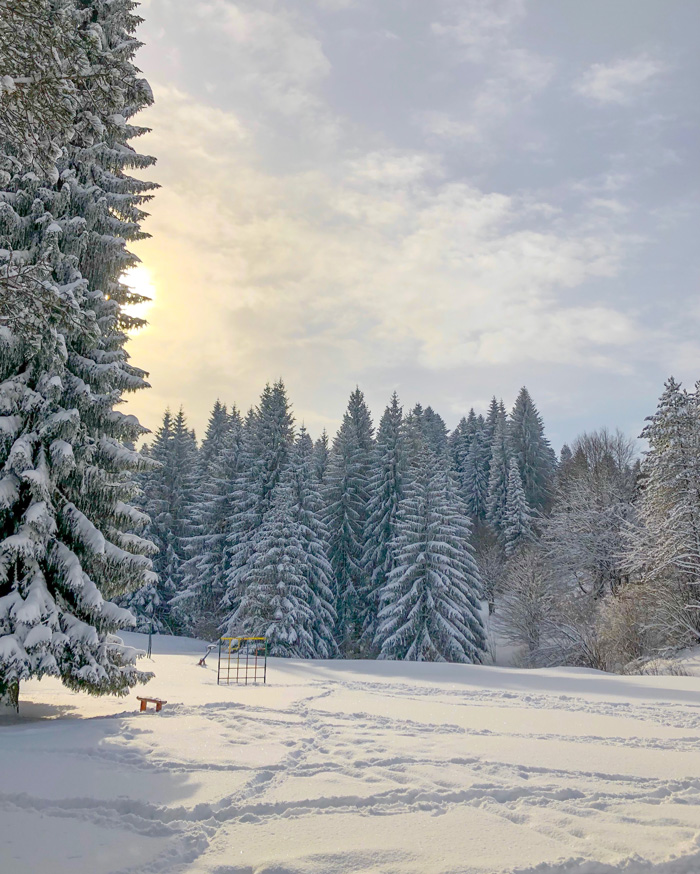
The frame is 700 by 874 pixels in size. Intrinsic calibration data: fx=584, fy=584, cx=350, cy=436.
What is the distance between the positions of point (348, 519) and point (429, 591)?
10.4 meters

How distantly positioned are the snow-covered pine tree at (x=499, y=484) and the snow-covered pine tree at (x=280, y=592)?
89.9 ft

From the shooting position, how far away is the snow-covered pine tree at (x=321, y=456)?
1865 inches

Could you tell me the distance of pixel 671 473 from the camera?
1003 inches

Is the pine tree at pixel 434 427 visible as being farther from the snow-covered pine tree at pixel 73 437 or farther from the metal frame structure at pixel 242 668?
the snow-covered pine tree at pixel 73 437

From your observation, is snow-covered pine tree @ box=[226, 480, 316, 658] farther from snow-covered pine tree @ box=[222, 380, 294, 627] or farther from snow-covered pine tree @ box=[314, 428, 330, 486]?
snow-covered pine tree @ box=[314, 428, 330, 486]

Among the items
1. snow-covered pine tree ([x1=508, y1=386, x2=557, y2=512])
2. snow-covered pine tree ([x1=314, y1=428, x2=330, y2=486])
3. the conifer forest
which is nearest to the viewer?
the conifer forest

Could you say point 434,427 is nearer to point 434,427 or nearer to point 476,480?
point 434,427

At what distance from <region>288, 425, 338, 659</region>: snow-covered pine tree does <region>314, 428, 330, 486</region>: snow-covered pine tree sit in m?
10.3

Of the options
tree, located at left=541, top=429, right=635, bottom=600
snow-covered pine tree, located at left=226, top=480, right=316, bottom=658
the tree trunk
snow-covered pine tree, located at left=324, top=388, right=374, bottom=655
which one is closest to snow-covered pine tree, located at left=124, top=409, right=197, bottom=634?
snow-covered pine tree, located at left=226, top=480, right=316, bottom=658

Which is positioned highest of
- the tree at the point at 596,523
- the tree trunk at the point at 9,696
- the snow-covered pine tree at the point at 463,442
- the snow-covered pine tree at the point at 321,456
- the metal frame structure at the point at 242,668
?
the snow-covered pine tree at the point at 463,442

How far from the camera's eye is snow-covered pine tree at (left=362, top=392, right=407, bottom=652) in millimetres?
36625

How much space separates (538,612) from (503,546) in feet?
56.2

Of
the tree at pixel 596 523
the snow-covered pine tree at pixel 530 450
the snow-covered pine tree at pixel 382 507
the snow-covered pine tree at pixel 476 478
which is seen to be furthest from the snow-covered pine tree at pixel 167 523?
the snow-covered pine tree at pixel 530 450

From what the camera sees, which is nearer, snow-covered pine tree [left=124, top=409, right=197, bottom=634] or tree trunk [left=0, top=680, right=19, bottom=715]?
tree trunk [left=0, top=680, right=19, bottom=715]
